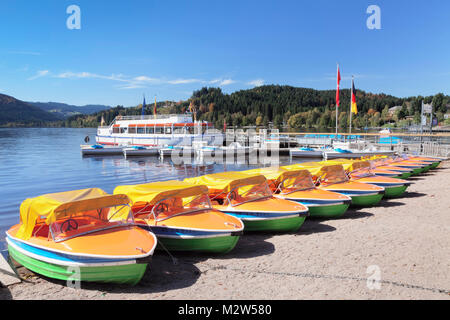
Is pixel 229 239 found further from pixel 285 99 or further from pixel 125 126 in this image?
pixel 285 99

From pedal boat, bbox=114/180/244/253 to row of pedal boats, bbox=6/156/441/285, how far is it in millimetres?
25

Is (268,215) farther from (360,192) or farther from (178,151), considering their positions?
(178,151)

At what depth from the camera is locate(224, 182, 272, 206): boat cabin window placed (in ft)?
33.1

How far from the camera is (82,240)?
265 inches

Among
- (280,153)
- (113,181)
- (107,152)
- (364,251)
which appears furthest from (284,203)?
(107,152)

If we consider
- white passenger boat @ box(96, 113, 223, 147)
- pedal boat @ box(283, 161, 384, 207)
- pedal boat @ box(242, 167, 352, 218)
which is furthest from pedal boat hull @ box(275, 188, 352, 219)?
white passenger boat @ box(96, 113, 223, 147)

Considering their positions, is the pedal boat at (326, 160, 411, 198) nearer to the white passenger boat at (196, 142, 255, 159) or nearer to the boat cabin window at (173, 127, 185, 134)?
Answer: the white passenger boat at (196, 142, 255, 159)

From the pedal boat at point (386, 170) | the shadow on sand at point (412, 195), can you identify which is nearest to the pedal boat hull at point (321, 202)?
the shadow on sand at point (412, 195)

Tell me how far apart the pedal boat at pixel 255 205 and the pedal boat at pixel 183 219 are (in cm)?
91

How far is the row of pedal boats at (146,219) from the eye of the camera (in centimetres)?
641

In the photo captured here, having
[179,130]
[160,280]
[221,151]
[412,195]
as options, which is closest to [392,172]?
[412,195]

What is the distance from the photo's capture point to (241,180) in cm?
1023

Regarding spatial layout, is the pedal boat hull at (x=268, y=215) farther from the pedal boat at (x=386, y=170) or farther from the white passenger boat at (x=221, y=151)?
the white passenger boat at (x=221, y=151)
